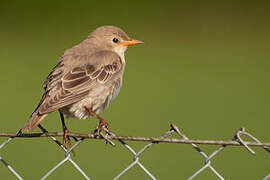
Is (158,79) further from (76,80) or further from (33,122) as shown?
(33,122)

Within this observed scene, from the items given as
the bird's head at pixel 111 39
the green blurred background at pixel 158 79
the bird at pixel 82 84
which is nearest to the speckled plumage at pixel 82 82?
the bird at pixel 82 84

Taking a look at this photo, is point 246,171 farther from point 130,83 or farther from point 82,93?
point 130,83

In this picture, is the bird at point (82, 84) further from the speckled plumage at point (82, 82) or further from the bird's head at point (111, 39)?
the bird's head at point (111, 39)

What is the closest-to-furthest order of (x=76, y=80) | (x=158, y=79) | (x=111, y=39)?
1. (x=76, y=80)
2. (x=111, y=39)
3. (x=158, y=79)

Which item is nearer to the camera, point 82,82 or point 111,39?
point 82,82

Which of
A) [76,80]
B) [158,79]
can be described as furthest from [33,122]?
[158,79]

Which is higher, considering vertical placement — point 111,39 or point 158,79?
point 158,79

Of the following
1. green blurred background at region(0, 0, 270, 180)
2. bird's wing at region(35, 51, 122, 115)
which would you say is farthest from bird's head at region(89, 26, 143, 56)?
green blurred background at region(0, 0, 270, 180)

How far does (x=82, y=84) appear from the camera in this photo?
607 centimetres

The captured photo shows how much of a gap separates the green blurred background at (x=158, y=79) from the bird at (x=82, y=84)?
168 centimetres

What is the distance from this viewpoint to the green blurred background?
29.3 feet

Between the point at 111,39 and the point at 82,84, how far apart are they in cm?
121

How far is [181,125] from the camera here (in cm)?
1080

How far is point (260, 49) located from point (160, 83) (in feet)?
15.8
